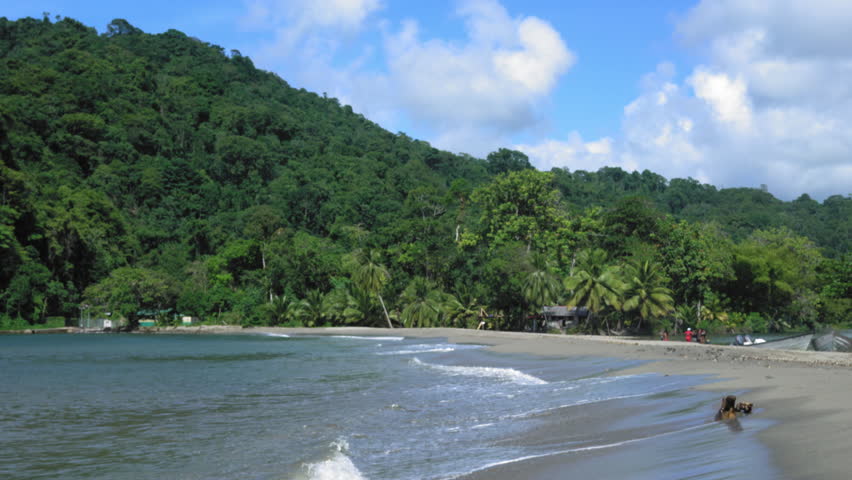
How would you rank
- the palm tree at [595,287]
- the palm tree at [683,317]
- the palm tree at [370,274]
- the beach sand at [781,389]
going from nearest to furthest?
the beach sand at [781,389], the palm tree at [595,287], the palm tree at [683,317], the palm tree at [370,274]

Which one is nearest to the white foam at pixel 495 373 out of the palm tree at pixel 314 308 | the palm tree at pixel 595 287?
the palm tree at pixel 595 287

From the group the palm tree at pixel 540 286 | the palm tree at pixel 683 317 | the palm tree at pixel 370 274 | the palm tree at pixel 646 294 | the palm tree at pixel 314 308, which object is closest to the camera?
the palm tree at pixel 646 294

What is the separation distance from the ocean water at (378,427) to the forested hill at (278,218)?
26.9 m

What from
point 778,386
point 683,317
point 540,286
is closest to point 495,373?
point 778,386

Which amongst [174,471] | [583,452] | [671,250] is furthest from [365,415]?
[671,250]

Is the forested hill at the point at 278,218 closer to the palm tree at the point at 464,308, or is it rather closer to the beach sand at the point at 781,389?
the palm tree at the point at 464,308

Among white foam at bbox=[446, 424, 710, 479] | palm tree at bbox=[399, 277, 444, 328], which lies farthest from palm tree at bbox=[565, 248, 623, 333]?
white foam at bbox=[446, 424, 710, 479]

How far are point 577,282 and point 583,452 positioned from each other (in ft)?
110

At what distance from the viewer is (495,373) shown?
1917 centimetres

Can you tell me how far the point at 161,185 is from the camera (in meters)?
80.6

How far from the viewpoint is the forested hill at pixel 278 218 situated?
50.0 m

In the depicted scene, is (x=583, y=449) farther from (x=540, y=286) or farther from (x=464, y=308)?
(x=464, y=308)

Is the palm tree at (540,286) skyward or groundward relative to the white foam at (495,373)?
skyward

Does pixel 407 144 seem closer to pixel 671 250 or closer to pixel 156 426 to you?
pixel 671 250
